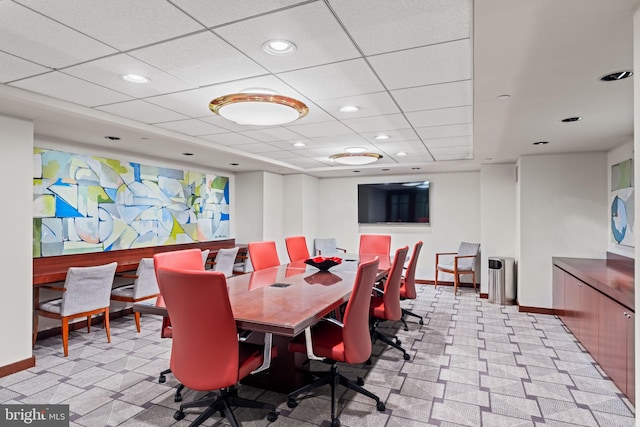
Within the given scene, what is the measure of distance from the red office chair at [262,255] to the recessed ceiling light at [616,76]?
3.47m

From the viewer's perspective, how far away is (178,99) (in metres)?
3.04

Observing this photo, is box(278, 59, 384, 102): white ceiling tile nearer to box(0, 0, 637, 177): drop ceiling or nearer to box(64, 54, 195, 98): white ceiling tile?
box(0, 0, 637, 177): drop ceiling

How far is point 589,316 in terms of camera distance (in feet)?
11.6

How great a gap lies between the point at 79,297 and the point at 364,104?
11.0 feet

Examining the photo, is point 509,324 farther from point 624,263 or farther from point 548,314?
point 624,263

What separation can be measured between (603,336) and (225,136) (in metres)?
4.33

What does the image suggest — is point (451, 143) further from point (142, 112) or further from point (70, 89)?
point (70, 89)

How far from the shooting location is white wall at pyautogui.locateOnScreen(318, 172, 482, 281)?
729 cm

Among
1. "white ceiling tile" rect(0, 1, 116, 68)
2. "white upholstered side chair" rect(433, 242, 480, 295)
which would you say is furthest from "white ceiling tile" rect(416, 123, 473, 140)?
"white ceiling tile" rect(0, 1, 116, 68)

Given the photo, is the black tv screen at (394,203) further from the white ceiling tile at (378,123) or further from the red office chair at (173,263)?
the red office chair at (173,263)

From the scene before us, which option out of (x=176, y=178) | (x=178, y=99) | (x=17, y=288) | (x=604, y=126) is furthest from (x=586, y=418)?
(x=176, y=178)

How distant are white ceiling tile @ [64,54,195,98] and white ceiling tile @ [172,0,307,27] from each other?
2.48 ft

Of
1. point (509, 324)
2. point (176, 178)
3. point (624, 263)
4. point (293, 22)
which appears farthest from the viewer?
point (176, 178)

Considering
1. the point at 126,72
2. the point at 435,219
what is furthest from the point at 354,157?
the point at 126,72
